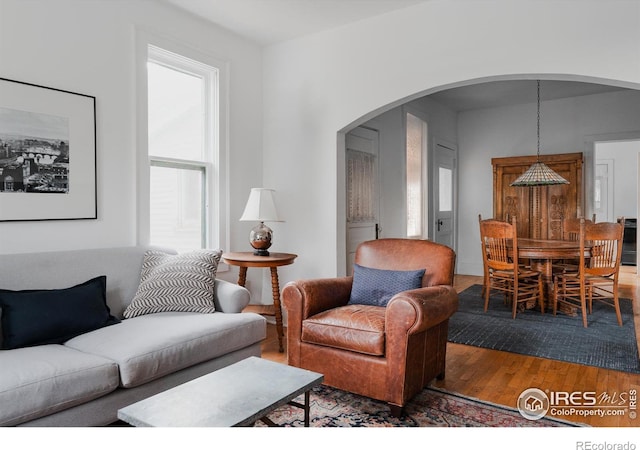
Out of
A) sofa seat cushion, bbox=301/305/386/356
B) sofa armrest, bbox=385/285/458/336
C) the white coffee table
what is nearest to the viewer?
the white coffee table

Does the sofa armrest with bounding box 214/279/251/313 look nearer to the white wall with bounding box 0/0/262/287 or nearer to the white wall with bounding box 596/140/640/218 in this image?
the white wall with bounding box 0/0/262/287

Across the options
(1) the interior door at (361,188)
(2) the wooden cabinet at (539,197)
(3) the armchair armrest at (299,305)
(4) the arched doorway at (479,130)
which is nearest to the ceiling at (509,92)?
(4) the arched doorway at (479,130)

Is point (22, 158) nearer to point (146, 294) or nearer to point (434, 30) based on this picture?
point (146, 294)

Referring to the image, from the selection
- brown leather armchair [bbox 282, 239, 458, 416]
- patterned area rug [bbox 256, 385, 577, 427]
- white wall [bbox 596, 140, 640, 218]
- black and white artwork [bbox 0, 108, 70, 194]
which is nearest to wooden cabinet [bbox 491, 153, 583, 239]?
white wall [bbox 596, 140, 640, 218]

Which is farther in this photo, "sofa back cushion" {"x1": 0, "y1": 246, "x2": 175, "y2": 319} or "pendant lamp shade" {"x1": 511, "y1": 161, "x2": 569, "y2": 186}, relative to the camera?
"pendant lamp shade" {"x1": 511, "y1": 161, "x2": 569, "y2": 186}

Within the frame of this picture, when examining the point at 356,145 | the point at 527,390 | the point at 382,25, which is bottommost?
the point at 527,390

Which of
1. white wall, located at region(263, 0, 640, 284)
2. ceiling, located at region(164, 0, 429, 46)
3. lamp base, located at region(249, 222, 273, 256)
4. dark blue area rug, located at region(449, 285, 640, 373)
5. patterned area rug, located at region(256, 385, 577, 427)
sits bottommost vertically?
patterned area rug, located at region(256, 385, 577, 427)

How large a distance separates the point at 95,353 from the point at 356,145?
131 inches

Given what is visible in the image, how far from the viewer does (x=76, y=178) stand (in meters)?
2.94

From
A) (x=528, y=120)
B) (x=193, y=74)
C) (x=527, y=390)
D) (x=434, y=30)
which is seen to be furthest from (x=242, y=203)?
(x=528, y=120)

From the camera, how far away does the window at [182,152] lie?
3516 millimetres

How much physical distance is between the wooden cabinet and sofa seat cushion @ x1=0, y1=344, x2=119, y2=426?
20.4 ft

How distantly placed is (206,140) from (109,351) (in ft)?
7.40

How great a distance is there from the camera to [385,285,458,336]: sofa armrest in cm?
224
